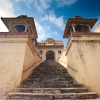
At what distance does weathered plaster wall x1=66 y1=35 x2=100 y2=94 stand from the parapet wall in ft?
12.3

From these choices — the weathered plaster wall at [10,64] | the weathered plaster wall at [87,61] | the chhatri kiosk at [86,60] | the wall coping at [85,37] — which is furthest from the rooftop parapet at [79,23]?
the weathered plaster wall at [10,64]

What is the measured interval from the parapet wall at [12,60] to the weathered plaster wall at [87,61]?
374 centimetres

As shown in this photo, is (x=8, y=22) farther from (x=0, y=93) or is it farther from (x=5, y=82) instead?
(x=0, y=93)

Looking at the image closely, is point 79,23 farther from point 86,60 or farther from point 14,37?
point 14,37

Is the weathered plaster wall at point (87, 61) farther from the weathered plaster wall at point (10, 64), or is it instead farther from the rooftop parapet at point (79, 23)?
the weathered plaster wall at point (10, 64)

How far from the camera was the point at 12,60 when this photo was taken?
6371 mm

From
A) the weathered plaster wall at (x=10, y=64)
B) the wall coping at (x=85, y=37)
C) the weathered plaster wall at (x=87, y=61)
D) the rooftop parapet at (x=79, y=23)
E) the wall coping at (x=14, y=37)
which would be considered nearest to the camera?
the weathered plaster wall at (x=10, y=64)

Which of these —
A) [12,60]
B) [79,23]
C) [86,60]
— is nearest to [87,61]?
[86,60]

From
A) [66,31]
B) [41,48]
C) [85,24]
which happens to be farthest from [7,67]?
[41,48]

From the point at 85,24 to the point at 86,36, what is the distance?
3084 mm

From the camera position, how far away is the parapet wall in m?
5.64

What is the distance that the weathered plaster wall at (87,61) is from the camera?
18.9ft

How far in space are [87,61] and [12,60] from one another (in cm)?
533

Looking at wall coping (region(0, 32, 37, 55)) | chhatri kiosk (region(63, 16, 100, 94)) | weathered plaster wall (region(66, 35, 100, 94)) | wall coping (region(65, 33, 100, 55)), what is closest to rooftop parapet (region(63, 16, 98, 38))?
wall coping (region(65, 33, 100, 55))
